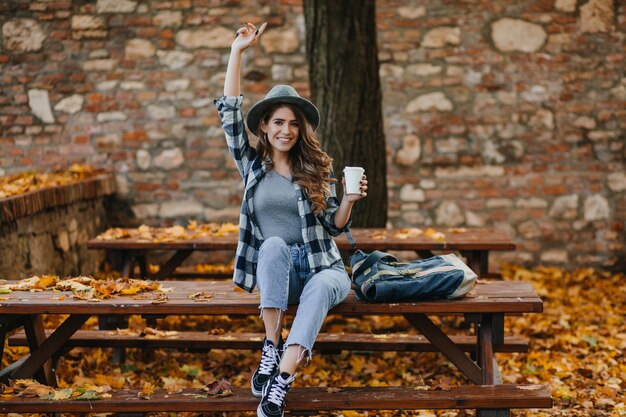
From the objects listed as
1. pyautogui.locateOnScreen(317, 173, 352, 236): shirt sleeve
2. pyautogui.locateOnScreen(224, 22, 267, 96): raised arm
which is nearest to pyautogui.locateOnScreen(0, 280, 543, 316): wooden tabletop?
pyautogui.locateOnScreen(317, 173, 352, 236): shirt sleeve

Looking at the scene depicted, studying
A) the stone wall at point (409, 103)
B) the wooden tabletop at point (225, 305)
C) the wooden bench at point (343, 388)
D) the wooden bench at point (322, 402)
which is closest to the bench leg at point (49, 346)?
the wooden bench at point (343, 388)

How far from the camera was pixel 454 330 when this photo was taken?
5.20m

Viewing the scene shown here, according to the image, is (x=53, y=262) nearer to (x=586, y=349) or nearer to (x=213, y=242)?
(x=213, y=242)

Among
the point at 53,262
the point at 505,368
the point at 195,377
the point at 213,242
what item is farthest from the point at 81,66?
the point at 505,368

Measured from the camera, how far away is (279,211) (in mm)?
3354

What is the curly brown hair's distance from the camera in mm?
3330

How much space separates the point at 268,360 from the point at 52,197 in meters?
3.08

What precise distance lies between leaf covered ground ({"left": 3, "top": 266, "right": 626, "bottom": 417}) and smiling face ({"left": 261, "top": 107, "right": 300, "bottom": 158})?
1347 mm

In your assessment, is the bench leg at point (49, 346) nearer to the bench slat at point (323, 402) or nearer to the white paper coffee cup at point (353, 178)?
the bench slat at point (323, 402)

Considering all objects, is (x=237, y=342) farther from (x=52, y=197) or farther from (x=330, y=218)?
(x=52, y=197)

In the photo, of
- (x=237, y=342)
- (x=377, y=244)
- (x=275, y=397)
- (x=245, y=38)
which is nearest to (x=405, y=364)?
(x=377, y=244)

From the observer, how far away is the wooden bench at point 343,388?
3.04 m

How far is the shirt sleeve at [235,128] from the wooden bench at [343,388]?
640 millimetres

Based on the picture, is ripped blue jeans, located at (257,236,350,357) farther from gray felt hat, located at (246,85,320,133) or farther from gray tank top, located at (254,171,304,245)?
gray felt hat, located at (246,85,320,133)
